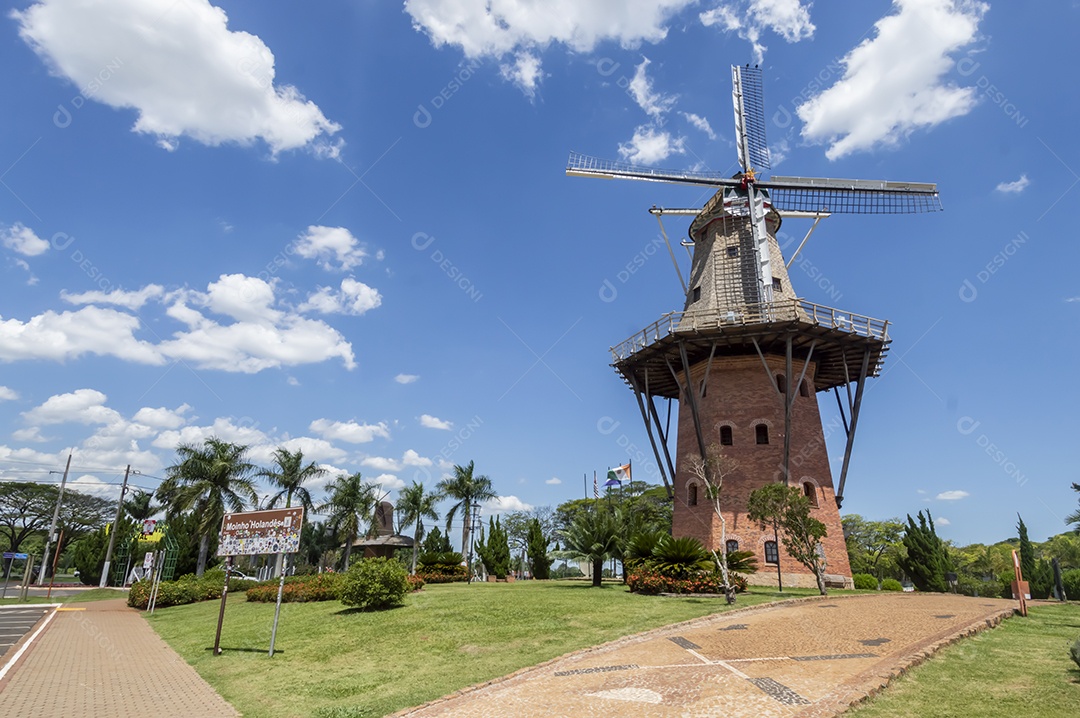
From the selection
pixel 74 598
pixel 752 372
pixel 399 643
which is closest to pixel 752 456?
pixel 752 372

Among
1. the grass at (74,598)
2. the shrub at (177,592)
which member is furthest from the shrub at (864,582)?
the grass at (74,598)

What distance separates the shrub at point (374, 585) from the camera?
61.0ft

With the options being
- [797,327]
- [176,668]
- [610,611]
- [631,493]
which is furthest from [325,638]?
[631,493]

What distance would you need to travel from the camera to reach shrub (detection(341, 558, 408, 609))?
18578 mm

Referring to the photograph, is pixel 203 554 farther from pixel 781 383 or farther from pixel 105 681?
pixel 781 383

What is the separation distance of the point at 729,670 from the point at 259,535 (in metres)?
11.6

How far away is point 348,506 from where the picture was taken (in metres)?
46.9

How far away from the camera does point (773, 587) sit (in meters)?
23.4

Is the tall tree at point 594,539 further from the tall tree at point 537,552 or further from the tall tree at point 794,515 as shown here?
the tall tree at point 537,552

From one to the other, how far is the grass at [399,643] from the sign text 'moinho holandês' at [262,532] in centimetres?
233

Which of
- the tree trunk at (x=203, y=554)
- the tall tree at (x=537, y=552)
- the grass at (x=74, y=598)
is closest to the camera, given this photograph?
the grass at (x=74, y=598)

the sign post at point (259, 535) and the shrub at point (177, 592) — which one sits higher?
the sign post at point (259, 535)

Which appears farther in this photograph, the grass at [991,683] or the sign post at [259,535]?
the sign post at [259,535]

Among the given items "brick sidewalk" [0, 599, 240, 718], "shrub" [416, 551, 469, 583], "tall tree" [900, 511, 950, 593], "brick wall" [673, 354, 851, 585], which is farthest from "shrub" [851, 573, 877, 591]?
"brick sidewalk" [0, 599, 240, 718]
